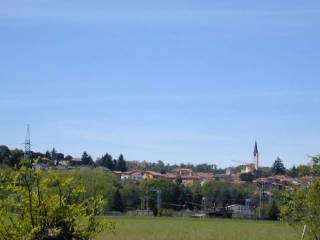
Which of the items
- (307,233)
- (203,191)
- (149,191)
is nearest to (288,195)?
(307,233)

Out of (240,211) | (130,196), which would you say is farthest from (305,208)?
(130,196)

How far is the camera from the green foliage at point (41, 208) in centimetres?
762

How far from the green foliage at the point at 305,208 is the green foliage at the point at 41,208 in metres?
9.48

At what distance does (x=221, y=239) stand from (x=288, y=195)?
23892 millimetres

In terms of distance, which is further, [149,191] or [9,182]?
[149,191]

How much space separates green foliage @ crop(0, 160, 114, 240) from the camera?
7621 mm

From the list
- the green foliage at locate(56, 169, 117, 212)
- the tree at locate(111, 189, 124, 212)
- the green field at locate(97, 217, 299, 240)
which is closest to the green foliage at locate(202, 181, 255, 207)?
the tree at locate(111, 189, 124, 212)

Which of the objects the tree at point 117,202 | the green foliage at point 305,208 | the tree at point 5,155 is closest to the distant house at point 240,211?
the tree at point 117,202

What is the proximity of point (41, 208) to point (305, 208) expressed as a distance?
10808mm

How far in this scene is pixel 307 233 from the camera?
17.4 meters

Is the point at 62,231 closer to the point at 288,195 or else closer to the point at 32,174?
the point at 32,174

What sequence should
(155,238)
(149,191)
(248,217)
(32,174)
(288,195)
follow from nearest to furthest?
(32,174), (288,195), (155,238), (248,217), (149,191)

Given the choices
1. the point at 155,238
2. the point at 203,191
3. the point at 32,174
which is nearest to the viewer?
the point at 32,174

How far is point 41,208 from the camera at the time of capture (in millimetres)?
7777
